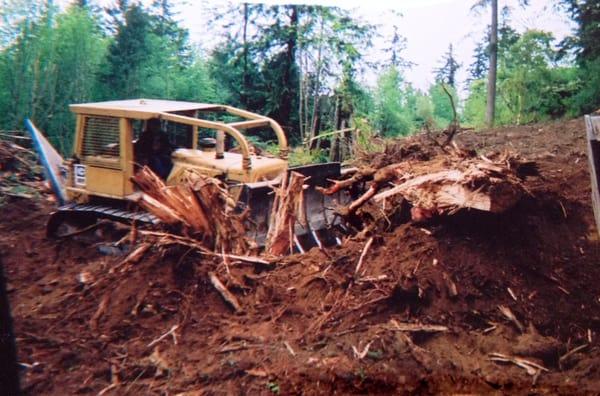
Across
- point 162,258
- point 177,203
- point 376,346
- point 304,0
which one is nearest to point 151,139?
point 177,203

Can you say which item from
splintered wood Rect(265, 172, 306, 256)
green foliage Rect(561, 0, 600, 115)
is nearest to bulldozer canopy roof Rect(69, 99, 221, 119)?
splintered wood Rect(265, 172, 306, 256)

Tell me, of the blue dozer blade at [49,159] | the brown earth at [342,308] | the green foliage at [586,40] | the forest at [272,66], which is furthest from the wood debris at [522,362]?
the blue dozer blade at [49,159]

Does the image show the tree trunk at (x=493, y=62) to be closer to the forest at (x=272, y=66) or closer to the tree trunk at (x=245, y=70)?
the forest at (x=272, y=66)

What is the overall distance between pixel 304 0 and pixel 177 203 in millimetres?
969

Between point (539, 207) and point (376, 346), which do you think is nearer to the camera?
point (376, 346)

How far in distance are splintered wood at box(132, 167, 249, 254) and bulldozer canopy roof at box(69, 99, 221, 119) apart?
34 cm

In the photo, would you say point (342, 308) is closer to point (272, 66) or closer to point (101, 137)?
point (272, 66)

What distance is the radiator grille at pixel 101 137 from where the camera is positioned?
1.82 metres

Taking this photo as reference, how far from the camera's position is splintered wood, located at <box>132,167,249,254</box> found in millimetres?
2217

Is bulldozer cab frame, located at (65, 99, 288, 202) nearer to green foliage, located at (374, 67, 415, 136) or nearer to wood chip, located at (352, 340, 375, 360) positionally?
green foliage, located at (374, 67, 415, 136)

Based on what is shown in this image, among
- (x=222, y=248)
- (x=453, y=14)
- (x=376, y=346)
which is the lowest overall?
(x=376, y=346)

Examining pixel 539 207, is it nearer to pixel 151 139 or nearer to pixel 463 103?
pixel 463 103

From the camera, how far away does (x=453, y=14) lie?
1.95 m

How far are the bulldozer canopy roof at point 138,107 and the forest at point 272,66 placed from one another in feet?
0.09
